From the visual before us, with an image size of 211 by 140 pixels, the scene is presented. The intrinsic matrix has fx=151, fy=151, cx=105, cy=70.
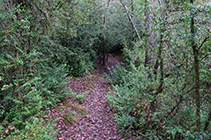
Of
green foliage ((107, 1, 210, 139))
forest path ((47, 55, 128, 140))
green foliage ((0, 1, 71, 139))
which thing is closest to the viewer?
green foliage ((107, 1, 210, 139))

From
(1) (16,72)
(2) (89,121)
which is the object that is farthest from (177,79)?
(1) (16,72)

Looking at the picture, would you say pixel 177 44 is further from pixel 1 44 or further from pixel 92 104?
pixel 92 104

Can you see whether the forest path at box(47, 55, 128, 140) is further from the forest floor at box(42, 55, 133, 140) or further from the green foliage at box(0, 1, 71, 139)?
the green foliage at box(0, 1, 71, 139)

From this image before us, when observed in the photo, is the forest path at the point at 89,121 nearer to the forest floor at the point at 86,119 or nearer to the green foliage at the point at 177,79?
the forest floor at the point at 86,119

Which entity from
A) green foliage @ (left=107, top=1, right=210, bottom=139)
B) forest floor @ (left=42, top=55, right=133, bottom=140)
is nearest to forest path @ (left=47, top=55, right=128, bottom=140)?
forest floor @ (left=42, top=55, right=133, bottom=140)

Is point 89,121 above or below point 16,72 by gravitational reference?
below

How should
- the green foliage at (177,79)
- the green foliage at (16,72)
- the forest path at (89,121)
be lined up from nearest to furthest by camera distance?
Answer: the green foliage at (177,79)
the green foliage at (16,72)
the forest path at (89,121)

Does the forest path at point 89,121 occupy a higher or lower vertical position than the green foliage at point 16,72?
lower

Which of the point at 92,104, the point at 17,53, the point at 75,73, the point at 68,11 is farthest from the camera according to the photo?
the point at 75,73

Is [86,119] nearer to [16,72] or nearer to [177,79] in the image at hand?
[16,72]

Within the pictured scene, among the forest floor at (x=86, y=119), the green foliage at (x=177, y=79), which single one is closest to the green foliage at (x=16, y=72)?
the forest floor at (x=86, y=119)

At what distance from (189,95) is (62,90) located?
3974 mm

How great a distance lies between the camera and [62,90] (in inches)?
211

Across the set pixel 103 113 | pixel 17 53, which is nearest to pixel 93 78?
pixel 103 113
